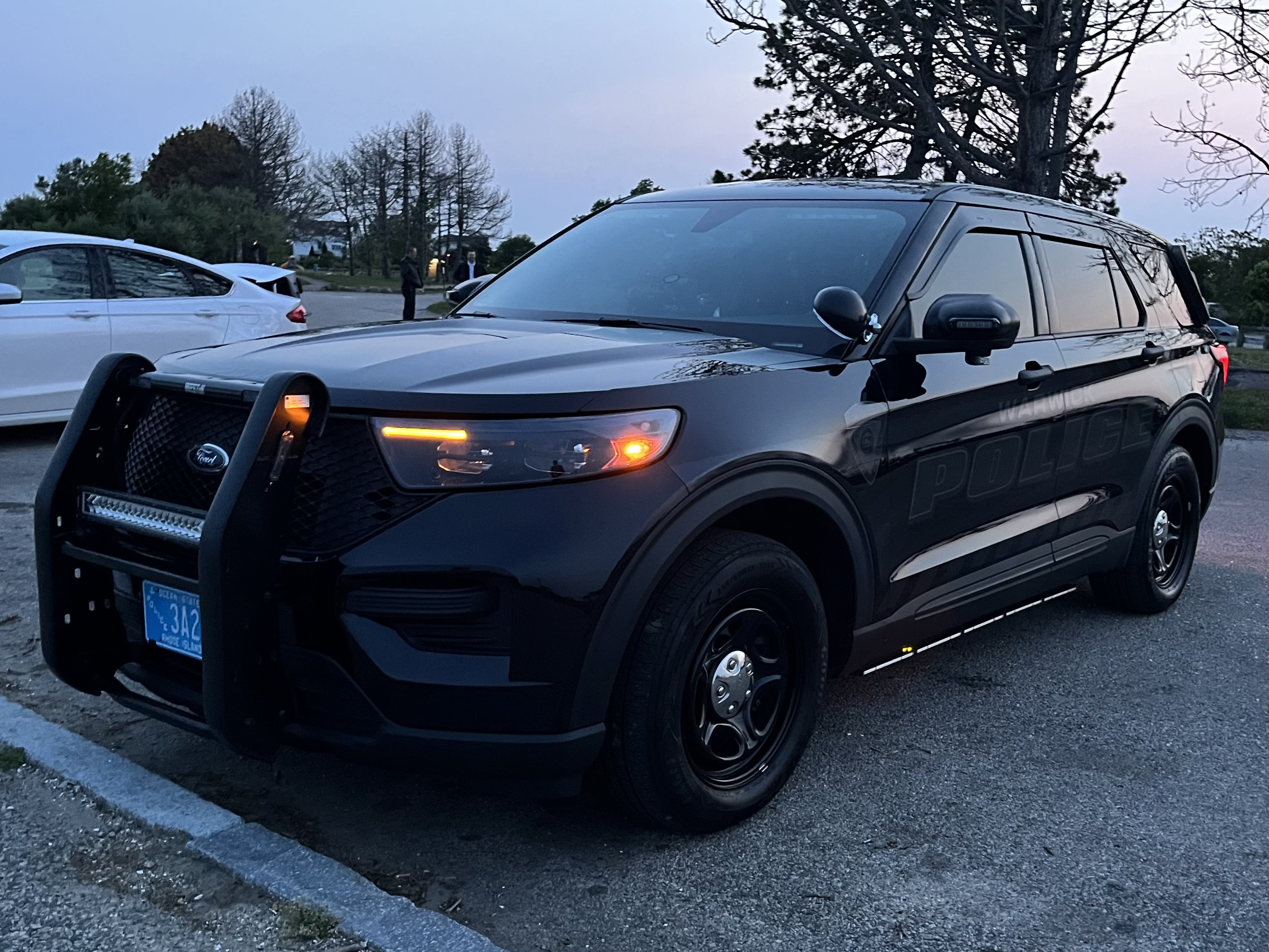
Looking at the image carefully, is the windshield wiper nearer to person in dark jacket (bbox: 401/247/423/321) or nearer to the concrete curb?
the concrete curb

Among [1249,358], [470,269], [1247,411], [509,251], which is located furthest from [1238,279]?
[509,251]

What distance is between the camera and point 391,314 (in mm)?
29016

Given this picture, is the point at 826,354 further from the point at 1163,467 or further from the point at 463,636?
the point at 1163,467

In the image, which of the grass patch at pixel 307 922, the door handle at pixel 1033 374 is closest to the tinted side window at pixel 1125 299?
the door handle at pixel 1033 374

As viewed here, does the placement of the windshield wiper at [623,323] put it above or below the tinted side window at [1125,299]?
below

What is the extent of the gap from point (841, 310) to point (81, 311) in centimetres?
726

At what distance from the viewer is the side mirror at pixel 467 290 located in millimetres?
4973

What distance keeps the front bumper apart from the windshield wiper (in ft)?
3.41

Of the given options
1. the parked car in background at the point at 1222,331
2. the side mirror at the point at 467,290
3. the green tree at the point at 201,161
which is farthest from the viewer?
the green tree at the point at 201,161

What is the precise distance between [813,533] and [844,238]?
1.10m

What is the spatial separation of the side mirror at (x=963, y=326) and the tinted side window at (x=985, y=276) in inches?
4.1

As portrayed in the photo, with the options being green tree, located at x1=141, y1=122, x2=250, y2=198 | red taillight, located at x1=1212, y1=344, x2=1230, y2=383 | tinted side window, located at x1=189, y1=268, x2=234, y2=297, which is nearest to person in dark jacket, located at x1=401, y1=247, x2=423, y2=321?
tinted side window, located at x1=189, y1=268, x2=234, y2=297

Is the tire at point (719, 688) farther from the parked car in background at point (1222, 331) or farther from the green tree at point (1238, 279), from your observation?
the green tree at point (1238, 279)

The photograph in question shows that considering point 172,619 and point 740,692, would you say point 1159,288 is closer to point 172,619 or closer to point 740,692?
point 740,692
